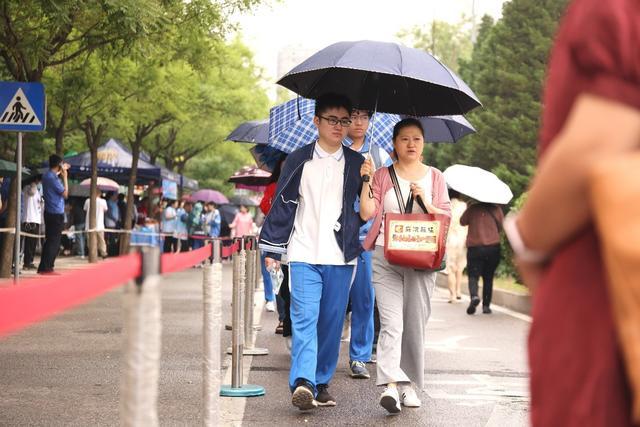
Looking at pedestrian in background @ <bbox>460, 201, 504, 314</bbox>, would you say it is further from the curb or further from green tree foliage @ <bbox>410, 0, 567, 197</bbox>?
green tree foliage @ <bbox>410, 0, 567, 197</bbox>

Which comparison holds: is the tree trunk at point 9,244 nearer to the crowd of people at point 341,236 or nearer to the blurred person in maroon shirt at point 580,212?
the crowd of people at point 341,236

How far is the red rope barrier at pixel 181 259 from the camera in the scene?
369 centimetres

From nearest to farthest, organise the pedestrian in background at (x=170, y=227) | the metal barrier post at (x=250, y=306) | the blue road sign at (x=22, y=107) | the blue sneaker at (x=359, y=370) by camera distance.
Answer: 1. the blue sneaker at (x=359, y=370)
2. the metal barrier post at (x=250, y=306)
3. the blue road sign at (x=22, y=107)
4. the pedestrian in background at (x=170, y=227)

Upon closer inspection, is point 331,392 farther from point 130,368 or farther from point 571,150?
point 571,150

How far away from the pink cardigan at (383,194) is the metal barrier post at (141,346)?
4256mm

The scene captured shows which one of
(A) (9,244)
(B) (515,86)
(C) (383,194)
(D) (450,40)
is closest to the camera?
(C) (383,194)

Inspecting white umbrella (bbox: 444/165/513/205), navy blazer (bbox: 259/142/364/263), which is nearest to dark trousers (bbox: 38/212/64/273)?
white umbrella (bbox: 444/165/513/205)

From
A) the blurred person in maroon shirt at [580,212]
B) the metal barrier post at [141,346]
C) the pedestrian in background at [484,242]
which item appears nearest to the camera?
the blurred person in maroon shirt at [580,212]

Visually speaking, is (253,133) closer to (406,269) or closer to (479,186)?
(479,186)

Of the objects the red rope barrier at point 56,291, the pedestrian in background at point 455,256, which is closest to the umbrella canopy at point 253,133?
the pedestrian in background at point 455,256

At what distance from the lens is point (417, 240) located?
7.14m

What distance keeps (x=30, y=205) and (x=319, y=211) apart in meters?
17.6

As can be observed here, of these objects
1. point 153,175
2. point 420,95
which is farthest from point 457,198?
point 153,175

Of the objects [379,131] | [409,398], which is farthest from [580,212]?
[379,131]
